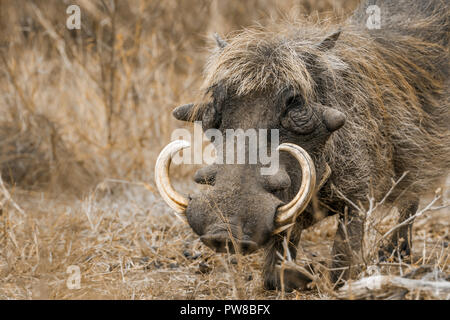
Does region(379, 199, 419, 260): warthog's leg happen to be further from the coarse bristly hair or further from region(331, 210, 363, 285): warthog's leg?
region(331, 210, 363, 285): warthog's leg

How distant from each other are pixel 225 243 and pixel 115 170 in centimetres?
311

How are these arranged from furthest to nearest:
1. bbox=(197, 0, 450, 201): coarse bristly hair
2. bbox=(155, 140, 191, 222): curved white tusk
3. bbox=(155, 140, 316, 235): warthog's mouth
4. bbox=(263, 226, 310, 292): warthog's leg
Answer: bbox=(263, 226, 310, 292): warthog's leg, bbox=(197, 0, 450, 201): coarse bristly hair, bbox=(155, 140, 191, 222): curved white tusk, bbox=(155, 140, 316, 235): warthog's mouth

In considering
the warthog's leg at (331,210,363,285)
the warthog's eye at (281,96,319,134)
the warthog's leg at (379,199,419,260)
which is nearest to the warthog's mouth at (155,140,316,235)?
the warthog's eye at (281,96,319,134)

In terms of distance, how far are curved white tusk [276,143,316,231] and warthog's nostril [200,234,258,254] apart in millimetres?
165

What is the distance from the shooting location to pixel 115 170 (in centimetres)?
550

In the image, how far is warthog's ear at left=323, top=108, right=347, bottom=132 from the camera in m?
2.85

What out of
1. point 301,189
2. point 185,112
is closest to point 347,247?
point 301,189

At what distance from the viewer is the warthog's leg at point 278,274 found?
3145 millimetres

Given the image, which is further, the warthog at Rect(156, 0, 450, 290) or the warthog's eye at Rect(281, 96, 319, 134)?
the warthog's eye at Rect(281, 96, 319, 134)

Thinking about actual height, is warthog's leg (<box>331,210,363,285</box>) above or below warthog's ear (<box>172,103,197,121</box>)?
below

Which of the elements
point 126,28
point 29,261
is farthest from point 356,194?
point 126,28

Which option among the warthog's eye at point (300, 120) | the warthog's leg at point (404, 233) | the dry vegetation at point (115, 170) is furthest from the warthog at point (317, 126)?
the warthog's leg at point (404, 233)

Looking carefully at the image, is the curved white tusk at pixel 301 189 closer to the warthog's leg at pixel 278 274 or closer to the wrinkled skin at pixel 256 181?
the wrinkled skin at pixel 256 181

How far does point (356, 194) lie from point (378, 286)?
76 centimetres
